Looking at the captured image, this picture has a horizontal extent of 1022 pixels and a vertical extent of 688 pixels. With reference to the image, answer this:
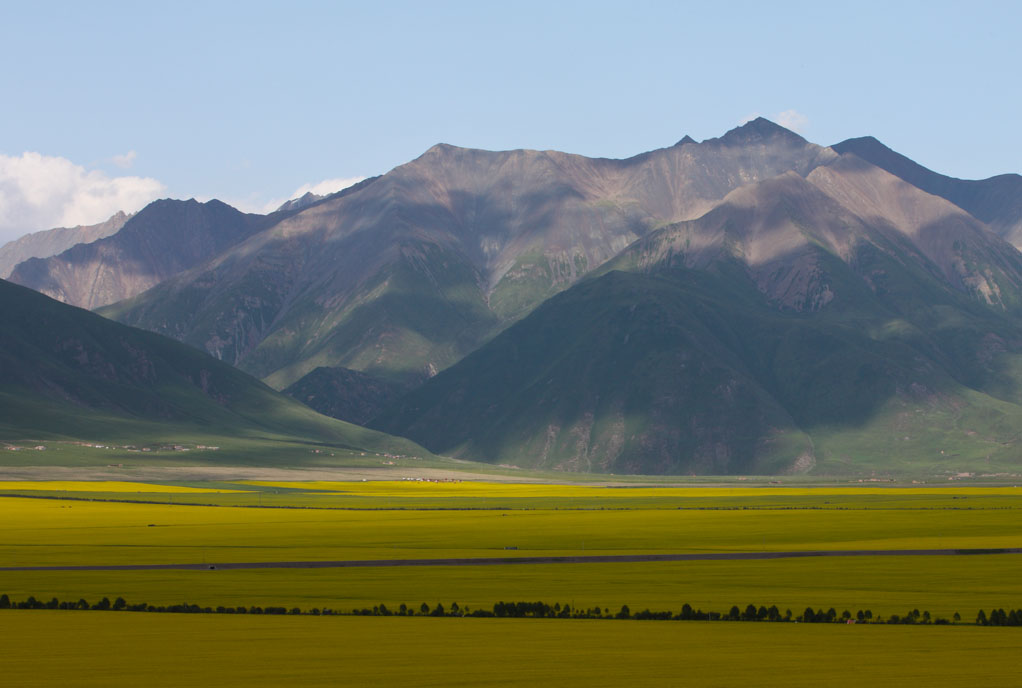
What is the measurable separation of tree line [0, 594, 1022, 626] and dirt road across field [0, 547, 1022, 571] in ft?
50.7

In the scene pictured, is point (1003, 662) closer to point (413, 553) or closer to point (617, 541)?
point (413, 553)

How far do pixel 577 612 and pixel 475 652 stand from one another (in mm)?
12769

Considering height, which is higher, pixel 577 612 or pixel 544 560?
pixel 577 612

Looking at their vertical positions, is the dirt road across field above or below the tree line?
below

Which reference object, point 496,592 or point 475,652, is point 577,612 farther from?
point 475,652

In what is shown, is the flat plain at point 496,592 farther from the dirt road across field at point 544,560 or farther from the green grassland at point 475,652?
the dirt road across field at point 544,560

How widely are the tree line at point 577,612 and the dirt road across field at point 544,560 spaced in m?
15.5

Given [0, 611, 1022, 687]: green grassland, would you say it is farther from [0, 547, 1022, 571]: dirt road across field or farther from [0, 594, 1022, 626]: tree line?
[0, 547, 1022, 571]: dirt road across field

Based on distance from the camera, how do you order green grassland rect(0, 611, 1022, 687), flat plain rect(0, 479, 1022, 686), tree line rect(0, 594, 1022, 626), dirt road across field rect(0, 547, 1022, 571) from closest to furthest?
green grassland rect(0, 611, 1022, 687), flat plain rect(0, 479, 1022, 686), tree line rect(0, 594, 1022, 626), dirt road across field rect(0, 547, 1022, 571)

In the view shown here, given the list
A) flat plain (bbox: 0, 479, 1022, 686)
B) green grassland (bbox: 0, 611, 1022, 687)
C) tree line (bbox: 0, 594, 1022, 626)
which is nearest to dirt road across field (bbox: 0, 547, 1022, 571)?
flat plain (bbox: 0, 479, 1022, 686)

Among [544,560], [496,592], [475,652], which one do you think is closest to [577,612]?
[496,592]

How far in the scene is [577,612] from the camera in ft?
182

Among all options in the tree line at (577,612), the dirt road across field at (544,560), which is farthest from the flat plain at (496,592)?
the dirt road across field at (544,560)

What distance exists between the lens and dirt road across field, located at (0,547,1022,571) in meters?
74.8
